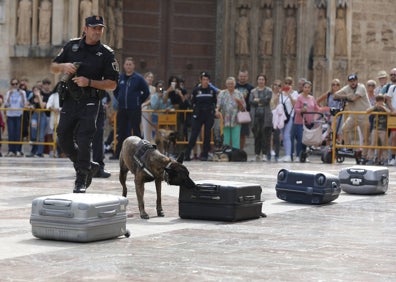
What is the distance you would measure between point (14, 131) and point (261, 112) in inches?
218

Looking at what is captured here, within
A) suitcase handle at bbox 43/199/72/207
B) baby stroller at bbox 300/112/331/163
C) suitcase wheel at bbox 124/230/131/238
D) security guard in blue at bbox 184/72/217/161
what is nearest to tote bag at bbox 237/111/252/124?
security guard in blue at bbox 184/72/217/161

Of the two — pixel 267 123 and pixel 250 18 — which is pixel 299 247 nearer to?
pixel 267 123

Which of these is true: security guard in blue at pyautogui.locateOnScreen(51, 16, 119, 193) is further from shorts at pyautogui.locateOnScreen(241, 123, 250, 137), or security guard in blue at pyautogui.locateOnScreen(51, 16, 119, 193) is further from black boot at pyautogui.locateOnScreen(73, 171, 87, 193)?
shorts at pyautogui.locateOnScreen(241, 123, 250, 137)

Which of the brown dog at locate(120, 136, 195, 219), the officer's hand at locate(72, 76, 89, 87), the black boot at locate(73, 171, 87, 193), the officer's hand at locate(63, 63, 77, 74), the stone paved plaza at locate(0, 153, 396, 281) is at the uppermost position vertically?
the officer's hand at locate(63, 63, 77, 74)

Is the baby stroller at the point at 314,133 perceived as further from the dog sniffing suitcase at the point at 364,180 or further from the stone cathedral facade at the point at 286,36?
the dog sniffing suitcase at the point at 364,180

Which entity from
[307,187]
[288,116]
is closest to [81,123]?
[307,187]

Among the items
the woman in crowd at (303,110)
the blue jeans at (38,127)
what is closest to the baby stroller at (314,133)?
the woman in crowd at (303,110)

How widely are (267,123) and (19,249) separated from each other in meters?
15.6

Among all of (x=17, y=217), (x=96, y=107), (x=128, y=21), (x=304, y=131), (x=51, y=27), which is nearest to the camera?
(x=17, y=217)

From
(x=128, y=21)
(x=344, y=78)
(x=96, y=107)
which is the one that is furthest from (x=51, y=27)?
(x=96, y=107)

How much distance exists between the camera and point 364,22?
3036cm

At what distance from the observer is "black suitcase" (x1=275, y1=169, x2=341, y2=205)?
1272 centimetres

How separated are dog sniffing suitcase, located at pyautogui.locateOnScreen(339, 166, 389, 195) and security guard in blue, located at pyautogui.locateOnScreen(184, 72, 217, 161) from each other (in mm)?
8663

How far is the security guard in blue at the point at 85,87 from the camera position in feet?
39.0
